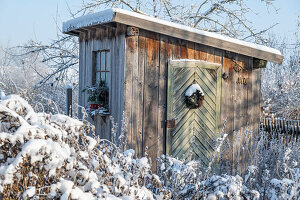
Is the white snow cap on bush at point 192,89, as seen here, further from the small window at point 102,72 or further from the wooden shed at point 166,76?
the small window at point 102,72

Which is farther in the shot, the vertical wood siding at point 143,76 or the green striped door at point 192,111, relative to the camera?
the green striped door at point 192,111

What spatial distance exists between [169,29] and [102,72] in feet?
5.50

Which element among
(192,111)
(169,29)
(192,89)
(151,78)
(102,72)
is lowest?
(192,111)

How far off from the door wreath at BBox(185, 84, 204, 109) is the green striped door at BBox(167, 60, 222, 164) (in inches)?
3.1

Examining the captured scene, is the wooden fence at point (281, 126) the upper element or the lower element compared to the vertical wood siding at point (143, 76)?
lower

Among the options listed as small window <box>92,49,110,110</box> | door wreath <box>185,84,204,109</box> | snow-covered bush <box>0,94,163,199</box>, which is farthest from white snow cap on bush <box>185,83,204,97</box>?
snow-covered bush <box>0,94,163,199</box>

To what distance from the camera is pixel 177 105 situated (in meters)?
6.85

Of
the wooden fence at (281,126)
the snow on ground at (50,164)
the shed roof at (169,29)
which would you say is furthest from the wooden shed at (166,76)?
the snow on ground at (50,164)

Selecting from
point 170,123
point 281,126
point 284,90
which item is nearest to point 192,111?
point 170,123

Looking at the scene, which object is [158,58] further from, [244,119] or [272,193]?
[272,193]

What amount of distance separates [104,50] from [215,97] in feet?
8.19

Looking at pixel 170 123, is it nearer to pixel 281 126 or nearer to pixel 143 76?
pixel 143 76

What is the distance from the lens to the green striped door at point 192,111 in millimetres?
6793

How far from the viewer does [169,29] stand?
6434 millimetres
